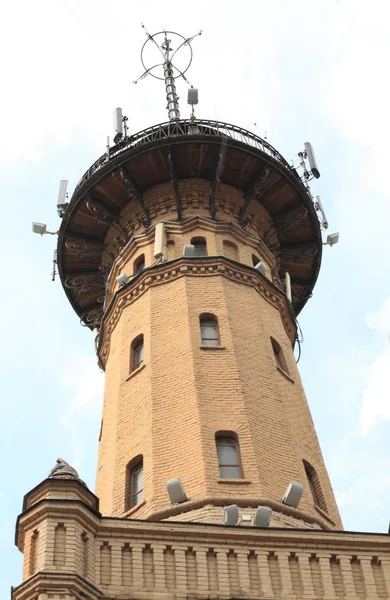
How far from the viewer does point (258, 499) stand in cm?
1619

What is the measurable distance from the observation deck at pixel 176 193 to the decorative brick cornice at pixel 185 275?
180 cm

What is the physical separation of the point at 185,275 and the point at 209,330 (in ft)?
6.72

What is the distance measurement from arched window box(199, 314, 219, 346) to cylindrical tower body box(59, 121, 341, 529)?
46 mm

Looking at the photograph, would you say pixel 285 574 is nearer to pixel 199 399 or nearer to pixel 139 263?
pixel 199 399

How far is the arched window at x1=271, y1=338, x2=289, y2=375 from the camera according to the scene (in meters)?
21.1

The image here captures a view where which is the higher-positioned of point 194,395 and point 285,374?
point 285,374

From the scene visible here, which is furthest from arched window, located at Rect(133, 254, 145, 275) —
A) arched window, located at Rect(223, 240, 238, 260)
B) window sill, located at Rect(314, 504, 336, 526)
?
window sill, located at Rect(314, 504, 336, 526)

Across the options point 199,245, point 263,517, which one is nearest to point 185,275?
point 199,245

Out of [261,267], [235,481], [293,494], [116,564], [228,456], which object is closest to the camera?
[116,564]

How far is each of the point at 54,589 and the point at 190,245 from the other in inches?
490

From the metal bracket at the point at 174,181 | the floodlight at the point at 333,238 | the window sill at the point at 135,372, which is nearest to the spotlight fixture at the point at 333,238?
the floodlight at the point at 333,238

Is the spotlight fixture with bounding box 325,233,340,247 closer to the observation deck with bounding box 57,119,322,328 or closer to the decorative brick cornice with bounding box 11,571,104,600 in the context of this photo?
the observation deck with bounding box 57,119,322,328

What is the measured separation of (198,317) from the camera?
20719 mm

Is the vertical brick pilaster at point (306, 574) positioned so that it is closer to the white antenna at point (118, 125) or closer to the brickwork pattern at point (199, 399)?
the brickwork pattern at point (199, 399)
